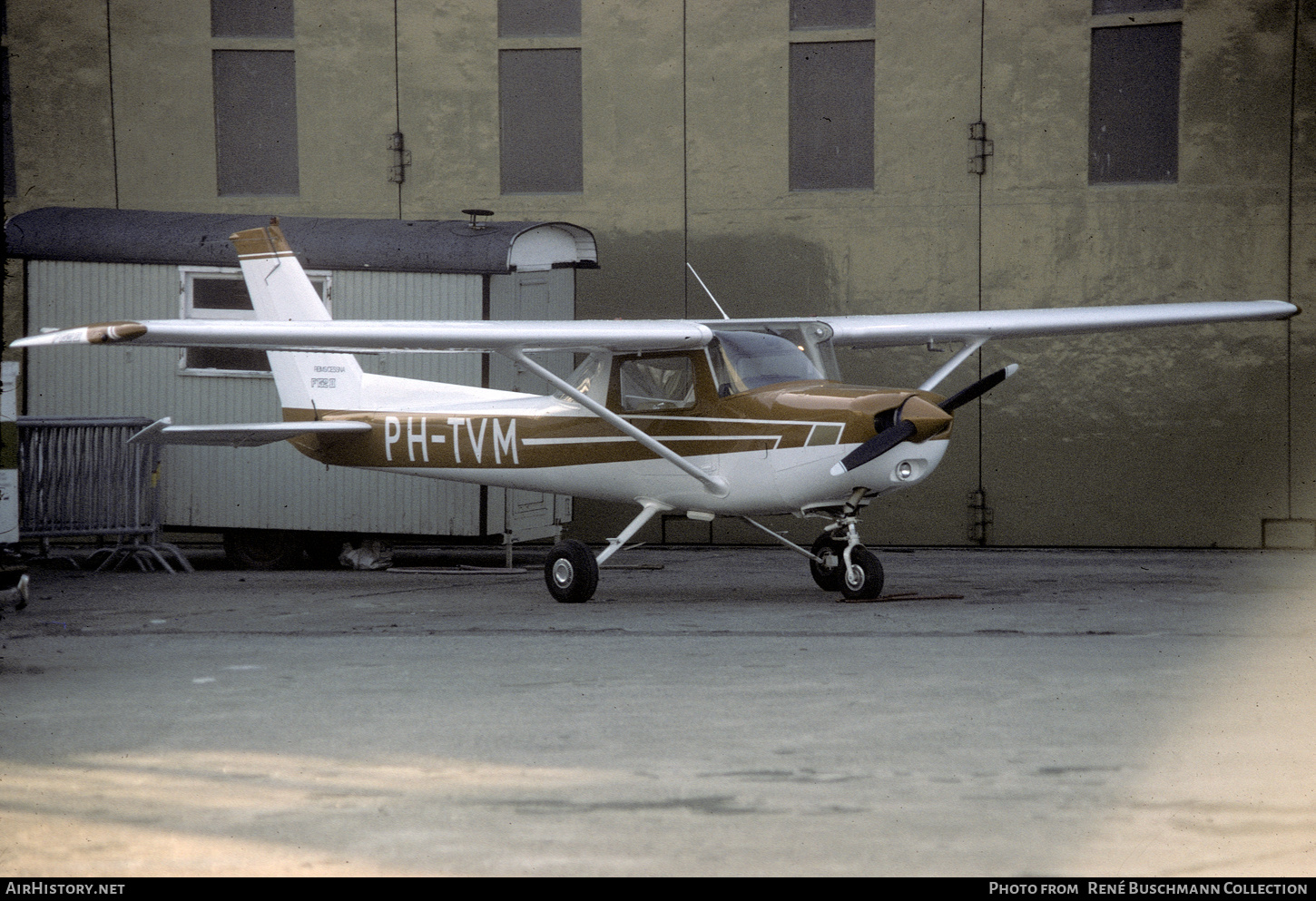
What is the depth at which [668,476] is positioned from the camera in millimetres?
10633

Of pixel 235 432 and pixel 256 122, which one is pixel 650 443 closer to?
pixel 235 432

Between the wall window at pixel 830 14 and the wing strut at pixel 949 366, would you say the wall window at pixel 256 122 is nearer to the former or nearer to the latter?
the wall window at pixel 830 14

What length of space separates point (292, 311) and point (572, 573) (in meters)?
3.73

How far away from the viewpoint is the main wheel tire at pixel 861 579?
10.2 meters

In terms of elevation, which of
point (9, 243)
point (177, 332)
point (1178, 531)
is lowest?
point (1178, 531)

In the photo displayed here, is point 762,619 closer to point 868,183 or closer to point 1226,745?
point 1226,745

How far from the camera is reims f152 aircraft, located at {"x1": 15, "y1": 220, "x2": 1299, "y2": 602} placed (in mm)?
9617

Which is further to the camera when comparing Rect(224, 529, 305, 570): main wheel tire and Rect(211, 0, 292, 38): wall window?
Rect(211, 0, 292, 38): wall window

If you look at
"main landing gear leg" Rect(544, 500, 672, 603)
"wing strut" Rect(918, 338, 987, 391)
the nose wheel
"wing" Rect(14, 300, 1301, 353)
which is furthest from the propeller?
"main landing gear leg" Rect(544, 500, 672, 603)

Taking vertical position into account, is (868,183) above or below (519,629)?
above

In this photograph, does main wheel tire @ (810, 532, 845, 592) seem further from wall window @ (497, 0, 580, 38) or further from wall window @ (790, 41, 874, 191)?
wall window @ (497, 0, 580, 38)

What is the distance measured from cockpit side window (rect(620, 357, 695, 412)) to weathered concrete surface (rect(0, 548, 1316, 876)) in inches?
57.9

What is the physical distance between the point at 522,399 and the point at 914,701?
5.63 meters
